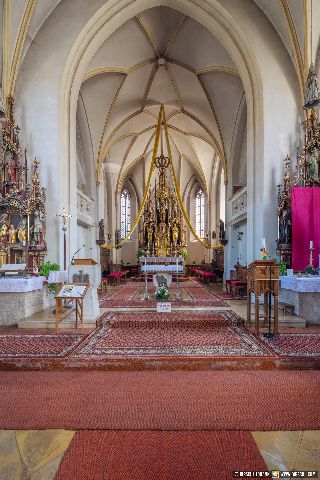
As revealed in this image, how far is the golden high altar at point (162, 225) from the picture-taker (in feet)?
59.6

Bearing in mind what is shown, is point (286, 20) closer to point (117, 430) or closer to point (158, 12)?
point (158, 12)

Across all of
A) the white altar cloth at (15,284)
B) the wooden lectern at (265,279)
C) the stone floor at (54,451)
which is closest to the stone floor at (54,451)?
the stone floor at (54,451)

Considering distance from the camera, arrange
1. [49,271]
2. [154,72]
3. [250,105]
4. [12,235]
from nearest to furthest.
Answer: [49,271] < [12,235] < [250,105] < [154,72]

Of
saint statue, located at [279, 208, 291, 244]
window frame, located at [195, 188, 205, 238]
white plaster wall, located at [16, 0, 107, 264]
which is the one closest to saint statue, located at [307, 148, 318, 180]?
saint statue, located at [279, 208, 291, 244]

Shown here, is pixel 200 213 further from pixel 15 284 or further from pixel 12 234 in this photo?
pixel 15 284

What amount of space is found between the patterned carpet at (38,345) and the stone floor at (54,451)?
1.72 metres

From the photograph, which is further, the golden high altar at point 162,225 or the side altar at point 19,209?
the golden high altar at point 162,225

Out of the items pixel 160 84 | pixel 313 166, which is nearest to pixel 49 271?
pixel 313 166

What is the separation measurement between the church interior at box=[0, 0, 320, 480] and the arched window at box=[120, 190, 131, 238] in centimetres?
162

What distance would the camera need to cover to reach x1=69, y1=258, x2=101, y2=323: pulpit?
21.5 ft

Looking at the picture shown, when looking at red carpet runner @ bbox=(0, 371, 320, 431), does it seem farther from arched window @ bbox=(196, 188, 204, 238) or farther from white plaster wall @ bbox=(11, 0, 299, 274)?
arched window @ bbox=(196, 188, 204, 238)

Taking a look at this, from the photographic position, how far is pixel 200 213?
22750 mm

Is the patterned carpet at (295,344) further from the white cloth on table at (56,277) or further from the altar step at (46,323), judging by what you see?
the white cloth on table at (56,277)

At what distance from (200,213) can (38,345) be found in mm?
18661
